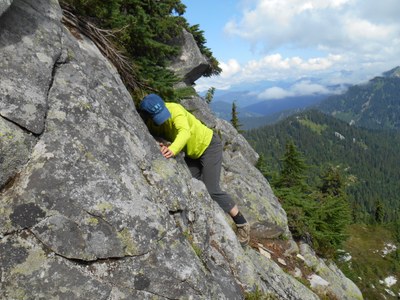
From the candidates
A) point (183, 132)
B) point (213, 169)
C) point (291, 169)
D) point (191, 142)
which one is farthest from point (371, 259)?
point (183, 132)

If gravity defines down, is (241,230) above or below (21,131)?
below

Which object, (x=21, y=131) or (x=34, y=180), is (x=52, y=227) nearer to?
(x=34, y=180)

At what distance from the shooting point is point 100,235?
5.86 metres

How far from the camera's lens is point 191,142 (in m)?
9.39

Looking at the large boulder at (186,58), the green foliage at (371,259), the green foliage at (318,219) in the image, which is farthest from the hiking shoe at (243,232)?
the green foliage at (371,259)

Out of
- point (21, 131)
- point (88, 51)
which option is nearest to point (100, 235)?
point (21, 131)

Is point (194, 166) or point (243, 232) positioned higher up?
point (194, 166)

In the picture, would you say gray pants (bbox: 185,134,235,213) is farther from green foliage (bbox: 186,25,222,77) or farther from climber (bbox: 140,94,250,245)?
green foliage (bbox: 186,25,222,77)

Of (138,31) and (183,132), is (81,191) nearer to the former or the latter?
(183,132)

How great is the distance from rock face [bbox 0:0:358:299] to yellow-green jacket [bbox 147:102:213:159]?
66 centimetres

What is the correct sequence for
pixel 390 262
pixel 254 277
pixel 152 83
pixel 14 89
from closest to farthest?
pixel 14 89 < pixel 254 277 < pixel 152 83 < pixel 390 262

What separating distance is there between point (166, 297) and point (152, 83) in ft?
21.8

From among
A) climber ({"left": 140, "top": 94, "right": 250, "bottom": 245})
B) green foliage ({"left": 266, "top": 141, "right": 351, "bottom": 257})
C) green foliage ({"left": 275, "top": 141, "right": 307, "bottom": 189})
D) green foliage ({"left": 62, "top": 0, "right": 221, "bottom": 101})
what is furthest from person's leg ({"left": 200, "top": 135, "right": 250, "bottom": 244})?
green foliage ({"left": 275, "top": 141, "right": 307, "bottom": 189})

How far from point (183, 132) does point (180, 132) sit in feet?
0.24
